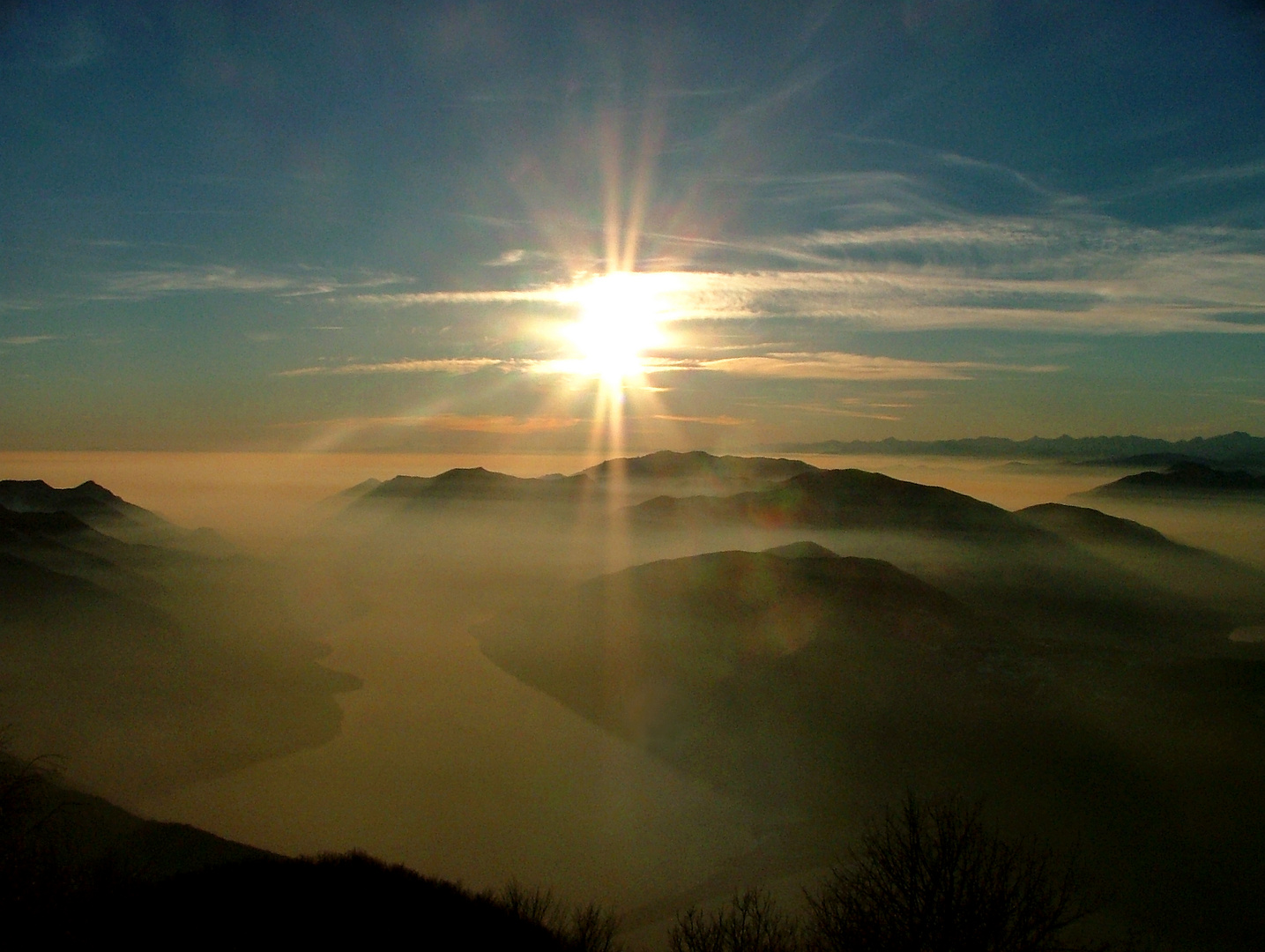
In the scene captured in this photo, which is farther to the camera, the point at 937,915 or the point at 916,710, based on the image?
the point at 916,710

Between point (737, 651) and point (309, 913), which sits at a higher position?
point (737, 651)

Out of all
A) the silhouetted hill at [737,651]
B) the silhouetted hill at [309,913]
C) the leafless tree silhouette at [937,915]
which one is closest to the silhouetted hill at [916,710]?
the silhouetted hill at [737,651]

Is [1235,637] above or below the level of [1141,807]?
above

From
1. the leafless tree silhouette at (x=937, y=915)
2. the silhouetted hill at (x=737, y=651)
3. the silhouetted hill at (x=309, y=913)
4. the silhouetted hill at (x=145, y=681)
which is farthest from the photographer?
the silhouetted hill at (x=737, y=651)

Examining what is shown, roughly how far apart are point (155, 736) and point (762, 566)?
7180cm

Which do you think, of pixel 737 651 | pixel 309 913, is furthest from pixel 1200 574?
pixel 309 913

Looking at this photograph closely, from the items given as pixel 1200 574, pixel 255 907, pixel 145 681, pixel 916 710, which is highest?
pixel 1200 574

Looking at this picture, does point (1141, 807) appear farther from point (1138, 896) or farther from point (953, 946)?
point (953, 946)

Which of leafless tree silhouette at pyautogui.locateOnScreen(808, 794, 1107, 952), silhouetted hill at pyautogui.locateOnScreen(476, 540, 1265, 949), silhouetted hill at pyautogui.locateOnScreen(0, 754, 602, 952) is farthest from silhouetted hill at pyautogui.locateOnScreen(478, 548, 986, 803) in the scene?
leafless tree silhouette at pyautogui.locateOnScreen(808, 794, 1107, 952)

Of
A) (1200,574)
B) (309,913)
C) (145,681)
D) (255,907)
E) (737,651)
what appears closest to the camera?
(309,913)

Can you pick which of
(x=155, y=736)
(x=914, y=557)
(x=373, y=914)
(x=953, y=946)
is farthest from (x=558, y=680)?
(x=914, y=557)

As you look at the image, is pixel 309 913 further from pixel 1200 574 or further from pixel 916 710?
pixel 1200 574

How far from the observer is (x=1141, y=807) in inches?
2152

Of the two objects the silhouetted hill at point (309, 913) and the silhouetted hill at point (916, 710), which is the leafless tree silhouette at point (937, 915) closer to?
the silhouetted hill at point (309, 913)
